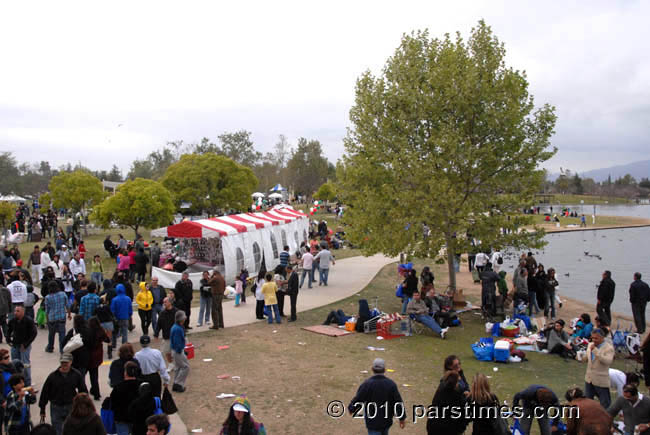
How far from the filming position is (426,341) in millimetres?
12484

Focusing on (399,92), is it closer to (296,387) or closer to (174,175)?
(296,387)

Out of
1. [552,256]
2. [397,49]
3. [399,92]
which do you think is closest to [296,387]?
[399,92]

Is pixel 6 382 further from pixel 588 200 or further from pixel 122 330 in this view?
pixel 588 200

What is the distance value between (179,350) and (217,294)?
400 cm

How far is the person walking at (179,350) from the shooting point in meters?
8.60

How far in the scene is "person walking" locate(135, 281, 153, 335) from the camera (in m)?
11.5

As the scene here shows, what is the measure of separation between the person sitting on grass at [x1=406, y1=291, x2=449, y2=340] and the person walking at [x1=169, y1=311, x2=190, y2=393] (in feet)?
21.3

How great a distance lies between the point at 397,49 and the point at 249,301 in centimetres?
986

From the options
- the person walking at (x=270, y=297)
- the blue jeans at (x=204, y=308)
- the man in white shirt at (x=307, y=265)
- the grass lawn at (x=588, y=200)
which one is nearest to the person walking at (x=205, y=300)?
the blue jeans at (x=204, y=308)

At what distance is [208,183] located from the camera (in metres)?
39.7

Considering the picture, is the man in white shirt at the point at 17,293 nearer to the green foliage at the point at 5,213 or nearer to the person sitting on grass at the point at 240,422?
the person sitting on grass at the point at 240,422

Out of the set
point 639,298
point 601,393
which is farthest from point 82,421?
point 639,298

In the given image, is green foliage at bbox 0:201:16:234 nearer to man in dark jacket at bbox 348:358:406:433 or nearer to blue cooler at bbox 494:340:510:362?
blue cooler at bbox 494:340:510:362

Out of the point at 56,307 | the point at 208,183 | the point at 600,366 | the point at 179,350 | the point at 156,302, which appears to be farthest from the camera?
the point at 208,183
